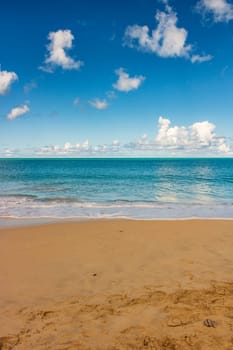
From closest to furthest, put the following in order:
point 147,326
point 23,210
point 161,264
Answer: point 147,326 < point 161,264 < point 23,210

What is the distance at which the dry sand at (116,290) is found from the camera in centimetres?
411

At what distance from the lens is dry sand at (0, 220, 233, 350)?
4.11 meters

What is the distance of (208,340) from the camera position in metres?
3.98

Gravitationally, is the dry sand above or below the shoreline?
above

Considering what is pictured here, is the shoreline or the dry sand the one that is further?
the shoreline

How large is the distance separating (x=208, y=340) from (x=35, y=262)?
4823 millimetres

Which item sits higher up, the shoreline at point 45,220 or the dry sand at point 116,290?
the dry sand at point 116,290

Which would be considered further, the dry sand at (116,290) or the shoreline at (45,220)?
the shoreline at (45,220)

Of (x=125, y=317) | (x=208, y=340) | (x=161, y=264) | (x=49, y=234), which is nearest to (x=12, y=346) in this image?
(x=125, y=317)

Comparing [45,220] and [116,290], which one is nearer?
[116,290]

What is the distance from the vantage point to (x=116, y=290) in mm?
5680

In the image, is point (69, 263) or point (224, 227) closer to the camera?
point (69, 263)

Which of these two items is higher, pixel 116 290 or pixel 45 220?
pixel 116 290

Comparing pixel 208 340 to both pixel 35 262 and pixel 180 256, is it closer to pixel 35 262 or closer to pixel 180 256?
pixel 180 256
